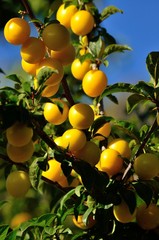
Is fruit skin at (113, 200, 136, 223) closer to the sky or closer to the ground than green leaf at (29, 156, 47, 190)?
closer to the ground

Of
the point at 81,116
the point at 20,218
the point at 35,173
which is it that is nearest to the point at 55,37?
the point at 81,116

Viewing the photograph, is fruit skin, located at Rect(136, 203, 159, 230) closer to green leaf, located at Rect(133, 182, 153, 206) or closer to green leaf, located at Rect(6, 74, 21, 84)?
green leaf, located at Rect(133, 182, 153, 206)

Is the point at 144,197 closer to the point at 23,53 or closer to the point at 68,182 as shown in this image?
the point at 68,182

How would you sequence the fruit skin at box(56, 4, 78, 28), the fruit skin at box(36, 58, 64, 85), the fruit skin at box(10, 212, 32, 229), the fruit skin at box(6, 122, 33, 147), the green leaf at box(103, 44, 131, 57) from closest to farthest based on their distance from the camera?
the fruit skin at box(6, 122, 33, 147)
the fruit skin at box(36, 58, 64, 85)
the green leaf at box(103, 44, 131, 57)
the fruit skin at box(56, 4, 78, 28)
the fruit skin at box(10, 212, 32, 229)

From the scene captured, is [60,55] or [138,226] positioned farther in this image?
[138,226]

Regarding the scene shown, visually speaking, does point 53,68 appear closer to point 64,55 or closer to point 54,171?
point 64,55

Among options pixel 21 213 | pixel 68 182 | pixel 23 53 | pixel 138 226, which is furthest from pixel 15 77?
pixel 21 213

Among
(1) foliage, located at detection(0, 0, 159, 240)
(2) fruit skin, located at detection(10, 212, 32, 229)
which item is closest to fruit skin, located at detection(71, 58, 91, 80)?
(1) foliage, located at detection(0, 0, 159, 240)
